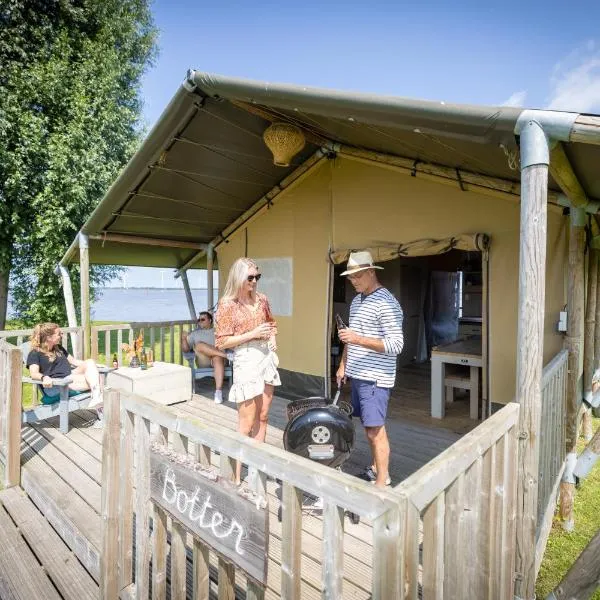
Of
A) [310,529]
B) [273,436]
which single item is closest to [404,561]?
[310,529]

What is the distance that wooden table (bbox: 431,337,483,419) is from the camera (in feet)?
15.0

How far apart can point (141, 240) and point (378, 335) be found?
467 cm

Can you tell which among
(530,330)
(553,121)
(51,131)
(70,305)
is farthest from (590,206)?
(51,131)

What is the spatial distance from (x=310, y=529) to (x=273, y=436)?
60.9 inches

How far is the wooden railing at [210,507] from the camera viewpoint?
39.7 inches

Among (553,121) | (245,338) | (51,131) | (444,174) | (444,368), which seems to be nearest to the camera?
(553,121)

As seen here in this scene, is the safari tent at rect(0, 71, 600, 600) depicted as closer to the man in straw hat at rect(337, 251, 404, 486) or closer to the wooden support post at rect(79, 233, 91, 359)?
the wooden support post at rect(79, 233, 91, 359)

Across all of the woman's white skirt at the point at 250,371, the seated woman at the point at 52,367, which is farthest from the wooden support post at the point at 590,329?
the seated woman at the point at 52,367

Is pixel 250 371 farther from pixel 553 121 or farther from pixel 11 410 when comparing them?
pixel 553 121

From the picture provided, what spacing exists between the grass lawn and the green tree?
1069 centimetres

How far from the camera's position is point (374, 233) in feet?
15.7

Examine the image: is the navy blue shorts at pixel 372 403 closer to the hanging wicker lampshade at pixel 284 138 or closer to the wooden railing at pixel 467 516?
the wooden railing at pixel 467 516

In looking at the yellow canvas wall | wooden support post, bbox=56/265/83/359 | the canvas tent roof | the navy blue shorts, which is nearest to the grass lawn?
the yellow canvas wall

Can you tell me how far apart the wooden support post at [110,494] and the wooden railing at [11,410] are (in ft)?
5.57
